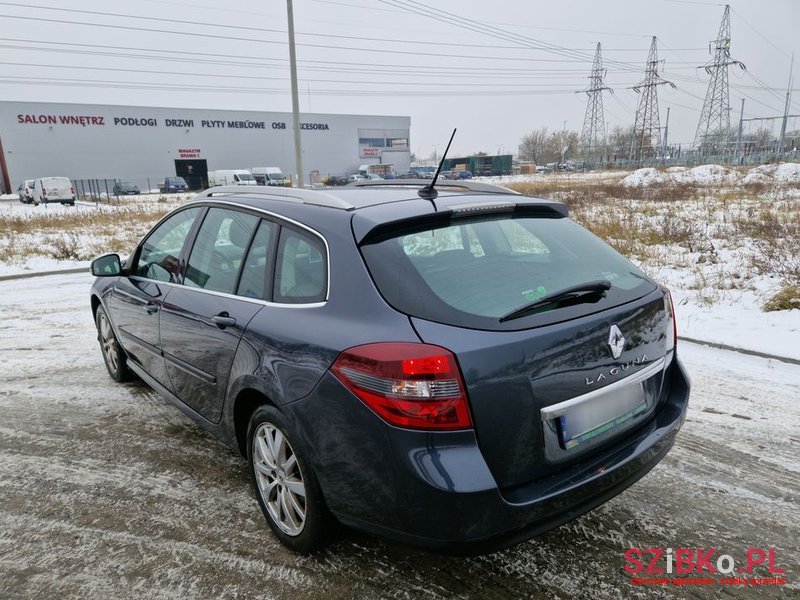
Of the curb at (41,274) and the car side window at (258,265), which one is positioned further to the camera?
the curb at (41,274)

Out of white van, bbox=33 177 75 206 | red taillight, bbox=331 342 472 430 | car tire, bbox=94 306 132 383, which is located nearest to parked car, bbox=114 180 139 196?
white van, bbox=33 177 75 206

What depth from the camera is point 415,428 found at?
1.91 metres

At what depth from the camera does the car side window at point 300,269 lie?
238 centimetres

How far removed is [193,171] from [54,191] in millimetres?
26952

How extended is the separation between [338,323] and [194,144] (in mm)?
63904

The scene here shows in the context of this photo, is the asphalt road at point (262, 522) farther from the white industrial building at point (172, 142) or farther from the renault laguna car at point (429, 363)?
the white industrial building at point (172, 142)

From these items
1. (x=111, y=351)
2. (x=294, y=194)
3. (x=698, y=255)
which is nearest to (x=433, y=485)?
(x=294, y=194)

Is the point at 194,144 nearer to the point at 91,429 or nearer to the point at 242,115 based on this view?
the point at 242,115

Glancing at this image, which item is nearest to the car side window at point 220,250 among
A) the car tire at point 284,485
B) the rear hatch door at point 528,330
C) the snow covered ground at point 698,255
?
the car tire at point 284,485

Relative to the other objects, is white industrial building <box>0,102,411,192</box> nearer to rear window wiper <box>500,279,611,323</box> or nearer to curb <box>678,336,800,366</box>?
curb <box>678,336,800,366</box>

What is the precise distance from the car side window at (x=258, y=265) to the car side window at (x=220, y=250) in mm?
70

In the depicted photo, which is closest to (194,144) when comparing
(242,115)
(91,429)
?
(242,115)

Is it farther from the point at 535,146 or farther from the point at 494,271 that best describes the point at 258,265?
the point at 535,146

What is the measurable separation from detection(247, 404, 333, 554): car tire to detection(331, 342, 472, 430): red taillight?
58 cm
